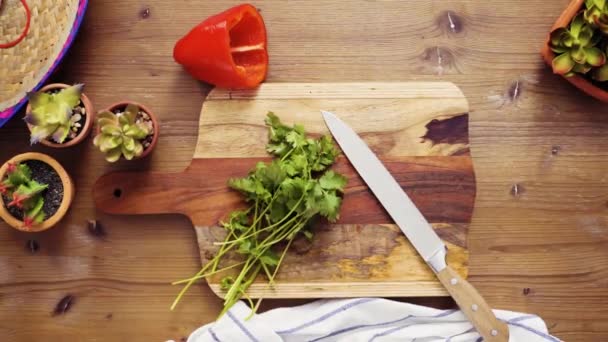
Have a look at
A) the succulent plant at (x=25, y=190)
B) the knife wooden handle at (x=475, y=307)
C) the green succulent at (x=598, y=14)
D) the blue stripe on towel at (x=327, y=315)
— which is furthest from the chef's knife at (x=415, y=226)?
the succulent plant at (x=25, y=190)

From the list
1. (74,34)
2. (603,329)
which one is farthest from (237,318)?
(603,329)

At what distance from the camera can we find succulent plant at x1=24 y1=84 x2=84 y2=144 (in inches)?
37.6

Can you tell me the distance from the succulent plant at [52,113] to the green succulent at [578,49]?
847mm

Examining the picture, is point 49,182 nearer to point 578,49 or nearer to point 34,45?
point 34,45

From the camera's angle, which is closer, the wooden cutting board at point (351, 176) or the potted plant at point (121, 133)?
the potted plant at point (121, 133)

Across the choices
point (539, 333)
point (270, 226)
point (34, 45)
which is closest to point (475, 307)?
point (539, 333)

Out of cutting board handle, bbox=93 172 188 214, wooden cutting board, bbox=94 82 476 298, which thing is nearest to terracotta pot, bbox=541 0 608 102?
wooden cutting board, bbox=94 82 476 298

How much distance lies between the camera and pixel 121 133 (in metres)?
0.98

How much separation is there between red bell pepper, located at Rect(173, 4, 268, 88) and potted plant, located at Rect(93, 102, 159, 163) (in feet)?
0.44

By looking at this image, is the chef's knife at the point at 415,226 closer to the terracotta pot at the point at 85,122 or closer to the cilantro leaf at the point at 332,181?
the cilantro leaf at the point at 332,181

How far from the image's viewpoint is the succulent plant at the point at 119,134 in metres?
0.98

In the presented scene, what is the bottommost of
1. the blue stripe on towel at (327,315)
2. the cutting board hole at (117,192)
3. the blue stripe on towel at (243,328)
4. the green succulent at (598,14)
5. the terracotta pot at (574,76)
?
the blue stripe on towel at (243,328)

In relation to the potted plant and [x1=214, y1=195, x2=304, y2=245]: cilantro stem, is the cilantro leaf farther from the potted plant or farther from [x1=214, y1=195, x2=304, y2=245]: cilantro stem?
the potted plant

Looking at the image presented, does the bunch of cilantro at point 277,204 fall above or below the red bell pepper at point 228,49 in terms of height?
below
